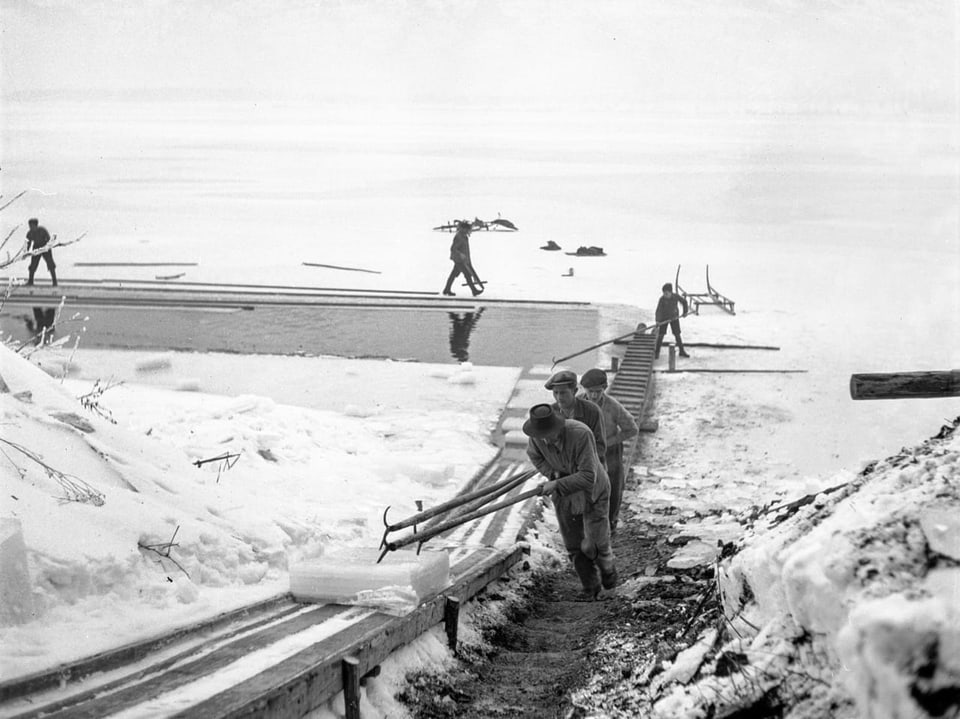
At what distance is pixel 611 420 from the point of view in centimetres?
816

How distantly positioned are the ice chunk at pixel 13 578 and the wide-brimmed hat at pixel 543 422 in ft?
10.7

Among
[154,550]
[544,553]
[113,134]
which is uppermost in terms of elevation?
[113,134]

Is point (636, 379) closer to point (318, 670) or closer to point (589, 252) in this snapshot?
point (318, 670)

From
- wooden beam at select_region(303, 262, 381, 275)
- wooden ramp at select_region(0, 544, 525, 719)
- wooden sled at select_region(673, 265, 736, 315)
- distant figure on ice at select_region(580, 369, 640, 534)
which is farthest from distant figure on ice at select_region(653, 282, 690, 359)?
wooden beam at select_region(303, 262, 381, 275)

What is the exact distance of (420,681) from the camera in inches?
202

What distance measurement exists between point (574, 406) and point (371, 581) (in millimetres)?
2465

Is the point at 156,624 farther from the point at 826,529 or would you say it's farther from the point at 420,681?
the point at 826,529

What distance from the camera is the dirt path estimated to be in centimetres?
499

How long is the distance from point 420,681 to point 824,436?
886 centimetres

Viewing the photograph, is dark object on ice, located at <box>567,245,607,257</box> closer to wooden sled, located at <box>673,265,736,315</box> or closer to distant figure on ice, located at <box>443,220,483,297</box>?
wooden sled, located at <box>673,265,736,315</box>

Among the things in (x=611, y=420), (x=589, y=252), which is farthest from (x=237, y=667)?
(x=589, y=252)

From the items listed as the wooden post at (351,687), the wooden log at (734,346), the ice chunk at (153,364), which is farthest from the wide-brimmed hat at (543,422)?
the wooden log at (734,346)

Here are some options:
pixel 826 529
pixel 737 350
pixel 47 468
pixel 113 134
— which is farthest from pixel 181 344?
pixel 113 134

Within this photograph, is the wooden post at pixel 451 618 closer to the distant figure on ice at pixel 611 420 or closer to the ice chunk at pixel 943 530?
the distant figure on ice at pixel 611 420
